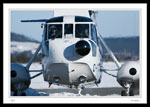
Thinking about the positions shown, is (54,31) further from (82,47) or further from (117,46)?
(117,46)

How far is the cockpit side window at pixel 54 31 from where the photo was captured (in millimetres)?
12875

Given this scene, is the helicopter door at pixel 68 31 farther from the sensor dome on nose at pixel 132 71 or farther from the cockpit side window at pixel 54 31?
the sensor dome on nose at pixel 132 71

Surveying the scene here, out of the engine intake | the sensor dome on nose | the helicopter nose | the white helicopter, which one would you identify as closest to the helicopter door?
the white helicopter

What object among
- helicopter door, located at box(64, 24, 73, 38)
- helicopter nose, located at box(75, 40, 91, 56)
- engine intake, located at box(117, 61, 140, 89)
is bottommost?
engine intake, located at box(117, 61, 140, 89)

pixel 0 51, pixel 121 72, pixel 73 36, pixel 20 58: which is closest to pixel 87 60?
pixel 73 36

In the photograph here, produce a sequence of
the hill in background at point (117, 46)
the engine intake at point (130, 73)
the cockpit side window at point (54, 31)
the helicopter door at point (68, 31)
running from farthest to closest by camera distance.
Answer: the hill in background at point (117, 46)
the engine intake at point (130, 73)
the cockpit side window at point (54, 31)
the helicopter door at point (68, 31)

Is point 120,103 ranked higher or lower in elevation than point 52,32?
lower

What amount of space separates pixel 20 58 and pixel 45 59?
2596mm

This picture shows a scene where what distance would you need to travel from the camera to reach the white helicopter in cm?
1236

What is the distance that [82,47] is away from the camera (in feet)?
39.6

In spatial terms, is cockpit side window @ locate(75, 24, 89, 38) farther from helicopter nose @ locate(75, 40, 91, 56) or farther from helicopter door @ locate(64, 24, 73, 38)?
helicopter nose @ locate(75, 40, 91, 56)

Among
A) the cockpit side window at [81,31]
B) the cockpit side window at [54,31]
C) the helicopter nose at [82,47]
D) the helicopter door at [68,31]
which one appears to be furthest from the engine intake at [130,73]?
the cockpit side window at [54,31]

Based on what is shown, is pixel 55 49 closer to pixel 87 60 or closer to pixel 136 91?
pixel 87 60

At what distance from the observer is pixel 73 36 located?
41.6 feet
